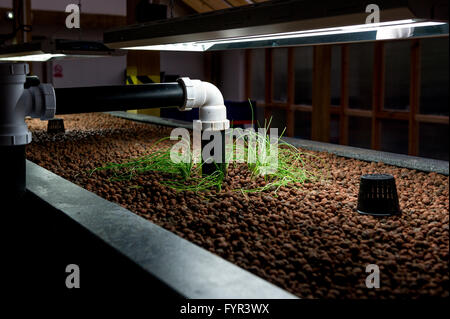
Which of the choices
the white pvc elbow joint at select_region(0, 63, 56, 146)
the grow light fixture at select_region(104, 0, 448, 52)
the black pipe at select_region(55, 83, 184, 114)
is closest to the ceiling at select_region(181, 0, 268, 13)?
the grow light fixture at select_region(104, 0, 448, 52)

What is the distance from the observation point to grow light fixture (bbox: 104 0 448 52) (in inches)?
42.9

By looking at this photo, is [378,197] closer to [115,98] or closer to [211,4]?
[115,98]

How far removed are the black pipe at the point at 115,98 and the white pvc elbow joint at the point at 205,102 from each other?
31 millimetres

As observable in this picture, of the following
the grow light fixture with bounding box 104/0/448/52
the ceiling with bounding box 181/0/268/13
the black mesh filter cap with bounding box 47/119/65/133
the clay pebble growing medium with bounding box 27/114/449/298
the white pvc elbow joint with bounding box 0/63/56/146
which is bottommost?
the clay pebble growing medium with bounding box 27/114/449/298

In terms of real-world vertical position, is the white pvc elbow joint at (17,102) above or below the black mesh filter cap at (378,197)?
above

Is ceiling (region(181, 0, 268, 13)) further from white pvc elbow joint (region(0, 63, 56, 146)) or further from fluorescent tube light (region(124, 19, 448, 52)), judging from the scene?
white pvc elbow joint (region(0, 63, 56, 146))

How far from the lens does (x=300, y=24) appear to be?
127 cm

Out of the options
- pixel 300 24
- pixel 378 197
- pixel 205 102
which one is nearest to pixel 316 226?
pixel 378 197

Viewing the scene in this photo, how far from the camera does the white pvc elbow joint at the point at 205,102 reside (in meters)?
2.04

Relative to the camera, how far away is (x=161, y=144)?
3.17m

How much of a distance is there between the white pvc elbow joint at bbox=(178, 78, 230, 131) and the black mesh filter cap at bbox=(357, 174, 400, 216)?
0.65 metres

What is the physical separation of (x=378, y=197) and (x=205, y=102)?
2.59 ft

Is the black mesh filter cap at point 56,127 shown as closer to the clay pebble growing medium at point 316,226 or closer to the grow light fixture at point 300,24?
the clay pebble growing medium at point 316,226

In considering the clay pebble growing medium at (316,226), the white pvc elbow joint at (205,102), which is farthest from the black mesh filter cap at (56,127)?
the white pvc elbow joint at (205,102)
